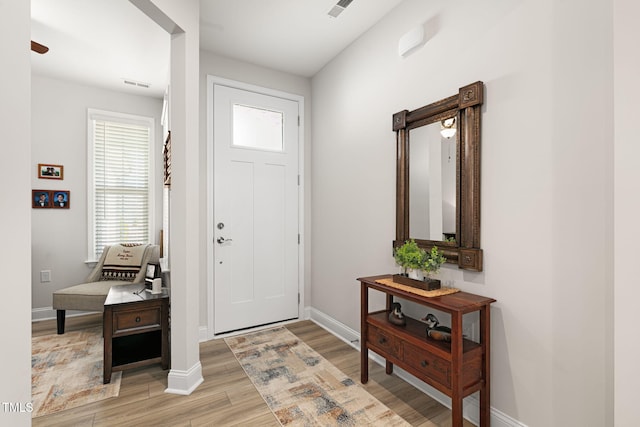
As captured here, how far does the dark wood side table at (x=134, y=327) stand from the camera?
2346 mm

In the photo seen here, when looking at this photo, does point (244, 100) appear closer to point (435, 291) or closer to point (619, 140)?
point (435, 291)

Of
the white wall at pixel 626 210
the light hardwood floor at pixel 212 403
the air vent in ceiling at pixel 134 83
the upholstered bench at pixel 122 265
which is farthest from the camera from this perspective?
the air vent in ceiling at pixel 134 83

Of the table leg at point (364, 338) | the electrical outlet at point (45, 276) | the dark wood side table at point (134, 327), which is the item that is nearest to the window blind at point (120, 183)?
the electrical outlet at point (45, 276)

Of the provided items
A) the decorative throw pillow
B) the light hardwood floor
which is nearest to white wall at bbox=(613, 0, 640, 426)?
the light hardwood floor

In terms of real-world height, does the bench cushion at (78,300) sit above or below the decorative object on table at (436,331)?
below

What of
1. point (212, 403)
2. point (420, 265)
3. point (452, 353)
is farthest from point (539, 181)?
point (212, 403)

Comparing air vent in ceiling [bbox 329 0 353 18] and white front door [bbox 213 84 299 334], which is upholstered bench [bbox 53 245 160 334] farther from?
air vent in ceiling [bbox 329 0 353 18]

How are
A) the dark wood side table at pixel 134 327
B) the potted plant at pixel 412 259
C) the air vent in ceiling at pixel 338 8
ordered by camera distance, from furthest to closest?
the air vent in ceiling at pixel 338 8 < the dark wood side table at pixel 134 327 < the potted plant at pixel 412 259

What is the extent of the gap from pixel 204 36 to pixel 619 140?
123 inches

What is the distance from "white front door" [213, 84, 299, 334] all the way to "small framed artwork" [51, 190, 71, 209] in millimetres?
2095

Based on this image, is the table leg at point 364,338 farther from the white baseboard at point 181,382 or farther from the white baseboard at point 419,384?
the white baseboard at point 181,382

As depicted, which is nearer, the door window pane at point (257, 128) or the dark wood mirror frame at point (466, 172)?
the dark wood mirror frame at point (466, 172)

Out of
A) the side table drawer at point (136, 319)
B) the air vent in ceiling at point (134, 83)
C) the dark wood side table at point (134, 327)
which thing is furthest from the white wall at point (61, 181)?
the side table drawer at point (136, 319)

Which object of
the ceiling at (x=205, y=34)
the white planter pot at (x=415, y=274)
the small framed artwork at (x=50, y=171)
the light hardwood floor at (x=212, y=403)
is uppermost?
the ceiling at (x=205, y=34)
